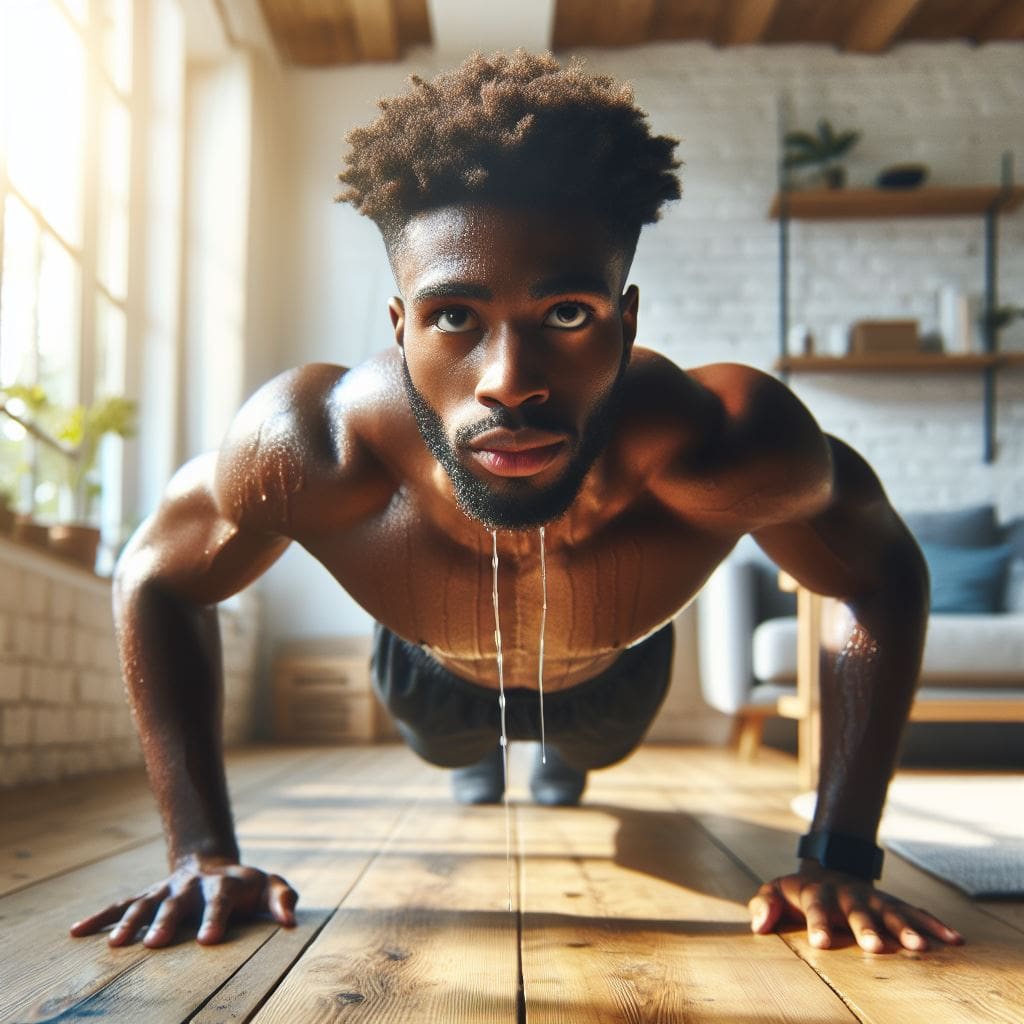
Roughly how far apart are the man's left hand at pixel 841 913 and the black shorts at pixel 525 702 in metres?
0.54

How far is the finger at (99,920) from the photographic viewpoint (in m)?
1.06

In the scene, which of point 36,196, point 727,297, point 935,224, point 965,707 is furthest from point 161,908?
point 935,224

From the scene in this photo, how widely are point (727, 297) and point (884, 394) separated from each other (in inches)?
28.5

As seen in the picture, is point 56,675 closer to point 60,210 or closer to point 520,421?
point 60,210

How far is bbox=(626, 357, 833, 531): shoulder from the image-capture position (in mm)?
1129

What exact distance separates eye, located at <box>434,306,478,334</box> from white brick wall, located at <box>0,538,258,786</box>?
1491 millimetres

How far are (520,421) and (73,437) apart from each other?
1940 mm

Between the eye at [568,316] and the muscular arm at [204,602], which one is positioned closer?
the eye at [568,316]

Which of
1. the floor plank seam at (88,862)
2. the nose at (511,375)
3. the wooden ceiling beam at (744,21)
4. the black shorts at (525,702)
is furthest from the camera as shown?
the wooden ceiling beam at (744,21)

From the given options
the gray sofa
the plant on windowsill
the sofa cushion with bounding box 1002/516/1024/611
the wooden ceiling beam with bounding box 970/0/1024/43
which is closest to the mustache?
the plant on windowsill

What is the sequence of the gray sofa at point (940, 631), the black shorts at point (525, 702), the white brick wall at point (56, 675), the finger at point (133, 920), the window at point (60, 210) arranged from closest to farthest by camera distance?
the finger at point (133, 920) → the black shorts at point (525, 702) → the white brick wall at point (56, 675) → the window at point (60, 210) → the gray sofa at point (940, 631)

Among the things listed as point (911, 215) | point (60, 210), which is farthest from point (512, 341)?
point (911, 215)

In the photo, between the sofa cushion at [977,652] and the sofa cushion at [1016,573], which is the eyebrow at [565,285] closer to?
the sofa cushion at [977,652]

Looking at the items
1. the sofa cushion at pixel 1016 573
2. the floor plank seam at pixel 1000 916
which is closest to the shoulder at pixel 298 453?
the floor plank seam at pixel 1000 916
